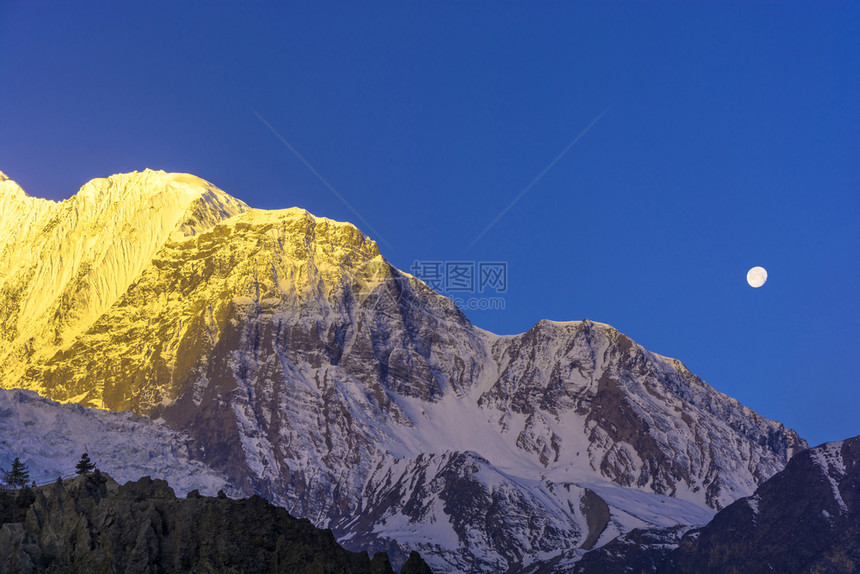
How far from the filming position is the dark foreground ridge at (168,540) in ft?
405

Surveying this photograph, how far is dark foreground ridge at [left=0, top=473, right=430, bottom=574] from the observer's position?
124m

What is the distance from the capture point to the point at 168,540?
12606 centimetres

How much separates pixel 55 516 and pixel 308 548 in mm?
26485

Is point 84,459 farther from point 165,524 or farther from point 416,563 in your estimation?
point 416,563

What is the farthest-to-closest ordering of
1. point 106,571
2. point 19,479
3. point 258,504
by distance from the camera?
point 19,479
point 258,504
point 106,571

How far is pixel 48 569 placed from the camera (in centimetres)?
12600

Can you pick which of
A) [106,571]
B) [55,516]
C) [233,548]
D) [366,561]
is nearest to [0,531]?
[55,516]

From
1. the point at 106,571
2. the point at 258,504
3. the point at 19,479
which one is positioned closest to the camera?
the point at 106,571

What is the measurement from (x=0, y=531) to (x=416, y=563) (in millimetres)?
39911

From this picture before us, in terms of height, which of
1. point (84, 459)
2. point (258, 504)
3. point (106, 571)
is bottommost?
point (106, 571)

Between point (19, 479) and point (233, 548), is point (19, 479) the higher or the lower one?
the higher one

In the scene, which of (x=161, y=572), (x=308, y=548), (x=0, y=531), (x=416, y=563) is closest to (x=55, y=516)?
(x=0, y=531)

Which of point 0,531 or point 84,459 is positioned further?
point 84,459

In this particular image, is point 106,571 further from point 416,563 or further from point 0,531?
point 416,563
